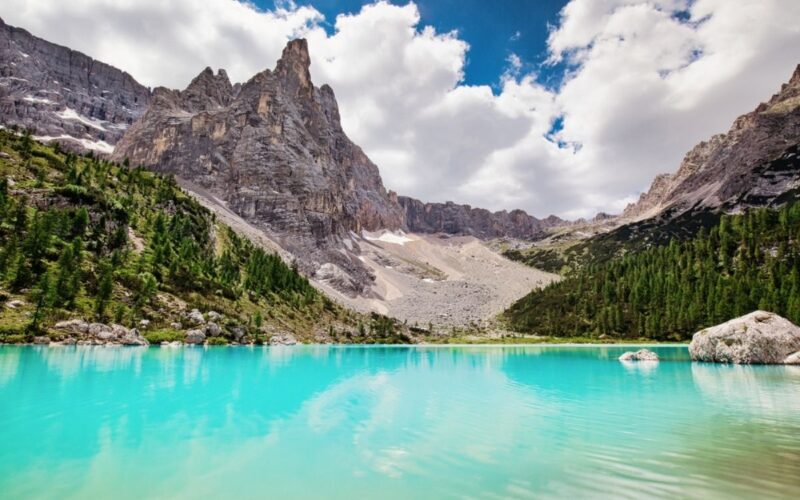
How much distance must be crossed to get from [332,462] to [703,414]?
15.8m

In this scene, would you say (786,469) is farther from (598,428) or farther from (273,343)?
(273,343)

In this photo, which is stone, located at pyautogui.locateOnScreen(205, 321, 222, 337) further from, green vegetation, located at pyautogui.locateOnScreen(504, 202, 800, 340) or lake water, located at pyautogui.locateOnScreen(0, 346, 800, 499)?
green vegetation, located at pyautogui.locateOnScreen(504, 202, 800, 340)

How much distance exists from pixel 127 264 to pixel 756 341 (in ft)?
303

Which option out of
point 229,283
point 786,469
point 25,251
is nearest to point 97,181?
point 229,283

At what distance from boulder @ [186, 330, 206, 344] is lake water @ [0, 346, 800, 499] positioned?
44805mm

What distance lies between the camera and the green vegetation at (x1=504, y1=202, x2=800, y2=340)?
309ft

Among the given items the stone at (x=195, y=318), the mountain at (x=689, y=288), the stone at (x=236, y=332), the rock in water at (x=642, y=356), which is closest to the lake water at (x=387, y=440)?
the rock in water at (x=642, y=356)

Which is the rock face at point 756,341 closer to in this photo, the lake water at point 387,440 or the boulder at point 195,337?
the lake water at point 387,440

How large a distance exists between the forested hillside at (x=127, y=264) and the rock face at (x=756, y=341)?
2786 inches

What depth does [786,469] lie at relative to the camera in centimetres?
1059

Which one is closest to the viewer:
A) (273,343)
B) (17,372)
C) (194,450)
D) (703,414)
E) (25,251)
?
(194,450)

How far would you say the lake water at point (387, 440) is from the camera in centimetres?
959

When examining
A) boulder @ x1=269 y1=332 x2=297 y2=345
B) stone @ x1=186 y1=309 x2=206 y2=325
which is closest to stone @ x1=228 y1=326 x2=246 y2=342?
stone @ x1=186 y1=309 x2=206 y2=325

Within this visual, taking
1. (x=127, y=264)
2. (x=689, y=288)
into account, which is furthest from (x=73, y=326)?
(x=689, y=288)
